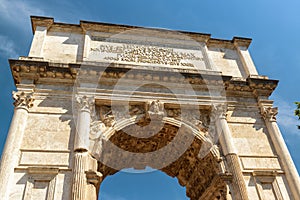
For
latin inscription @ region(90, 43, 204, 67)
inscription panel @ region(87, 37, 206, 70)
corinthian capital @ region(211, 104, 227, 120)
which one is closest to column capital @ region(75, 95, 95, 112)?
inscription panel @ region(87, 37, 206, 70)

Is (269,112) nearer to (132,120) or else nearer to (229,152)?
(229,152)

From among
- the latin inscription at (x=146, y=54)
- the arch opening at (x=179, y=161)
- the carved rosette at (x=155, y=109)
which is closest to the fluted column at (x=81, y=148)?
the arch opening at (x=179, y=161)

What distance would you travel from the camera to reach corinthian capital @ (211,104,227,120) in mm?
10584

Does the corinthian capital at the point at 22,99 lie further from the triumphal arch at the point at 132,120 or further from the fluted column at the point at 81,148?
the fluted column at the point at 81,148

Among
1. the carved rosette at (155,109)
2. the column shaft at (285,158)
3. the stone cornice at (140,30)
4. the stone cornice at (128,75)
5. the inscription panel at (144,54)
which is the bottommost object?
the column shaft at (285,158)

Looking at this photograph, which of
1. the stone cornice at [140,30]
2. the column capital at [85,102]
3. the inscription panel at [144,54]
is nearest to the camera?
the column capital at [85,102]

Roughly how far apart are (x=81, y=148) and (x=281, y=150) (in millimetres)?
6960

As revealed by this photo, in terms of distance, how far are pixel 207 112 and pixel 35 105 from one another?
6.31m

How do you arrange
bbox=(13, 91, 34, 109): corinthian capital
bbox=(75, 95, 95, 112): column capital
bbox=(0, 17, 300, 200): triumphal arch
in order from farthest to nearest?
1. bbox=(75, 95, 95, 112): column capital
2. bbox=(13, 91, 34, 109): corinthian capital
3. bbox=(0, 17, 300, 200): triumphal arch

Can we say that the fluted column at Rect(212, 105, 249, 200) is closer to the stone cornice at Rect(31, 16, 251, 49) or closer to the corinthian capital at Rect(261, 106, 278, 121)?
the corinthian capital at Rect(261, 106, 278, 121)

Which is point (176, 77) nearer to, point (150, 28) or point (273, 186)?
point (150, 28)

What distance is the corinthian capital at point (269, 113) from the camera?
11.0 m

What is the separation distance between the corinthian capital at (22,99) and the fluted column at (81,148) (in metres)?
1.58

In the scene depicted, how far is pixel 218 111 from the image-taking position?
1066 cm
